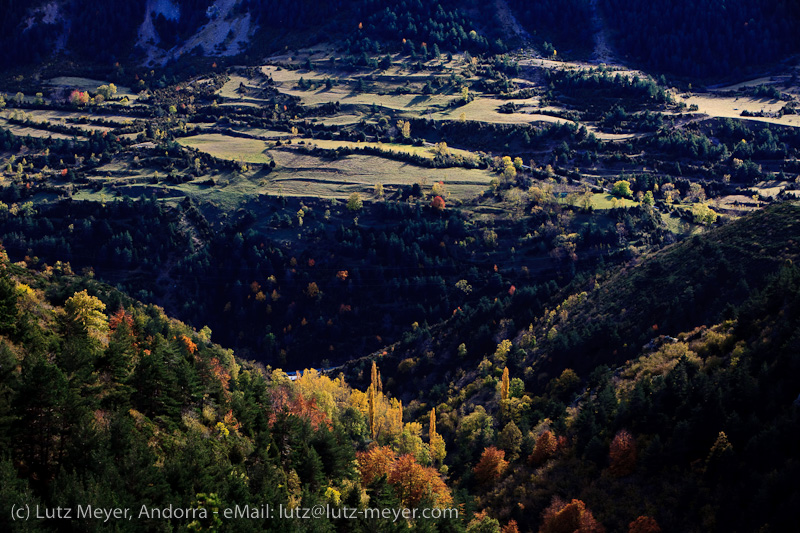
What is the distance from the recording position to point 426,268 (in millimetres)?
198750

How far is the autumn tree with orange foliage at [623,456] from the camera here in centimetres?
8900

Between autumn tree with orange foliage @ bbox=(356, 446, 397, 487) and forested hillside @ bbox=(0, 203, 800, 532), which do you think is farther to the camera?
autumn tree with orange foliage @ bbox=(356, 446, 397, 487)

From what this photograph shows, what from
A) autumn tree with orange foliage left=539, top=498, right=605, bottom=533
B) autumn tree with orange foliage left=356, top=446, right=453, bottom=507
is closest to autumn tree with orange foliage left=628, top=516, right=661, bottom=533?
autumn tree with orange foliage left=539, top=498, right=605, bottom=533

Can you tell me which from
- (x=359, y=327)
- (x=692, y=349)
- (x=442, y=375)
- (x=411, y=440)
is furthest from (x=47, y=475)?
(x=359, y=327)

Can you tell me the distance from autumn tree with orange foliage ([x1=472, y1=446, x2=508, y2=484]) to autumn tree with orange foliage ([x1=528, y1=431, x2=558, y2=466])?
4.45 meters

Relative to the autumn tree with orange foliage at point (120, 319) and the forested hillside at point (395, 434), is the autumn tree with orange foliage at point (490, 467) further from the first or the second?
the autumn tree with orange foliage at point (120, 319)

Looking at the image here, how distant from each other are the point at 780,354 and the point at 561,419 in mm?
34356

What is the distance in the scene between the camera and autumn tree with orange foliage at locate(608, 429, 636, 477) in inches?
3504

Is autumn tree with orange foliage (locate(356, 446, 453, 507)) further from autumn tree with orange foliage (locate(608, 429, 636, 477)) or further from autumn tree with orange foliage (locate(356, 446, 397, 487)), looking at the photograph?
autumn tree with orange foliage (locate(608, 429, 636, 477))

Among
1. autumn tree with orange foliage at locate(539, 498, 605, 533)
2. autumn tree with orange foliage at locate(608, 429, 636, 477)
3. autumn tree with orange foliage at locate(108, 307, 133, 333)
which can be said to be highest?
autumn tree with orange foliage at locate(108, 307, 133, 333)

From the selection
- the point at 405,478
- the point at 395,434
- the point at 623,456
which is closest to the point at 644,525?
the point at 623,456

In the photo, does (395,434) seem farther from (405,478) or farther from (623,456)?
(623,456)

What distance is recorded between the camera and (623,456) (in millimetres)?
89625

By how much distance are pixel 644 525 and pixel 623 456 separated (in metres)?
12.1
